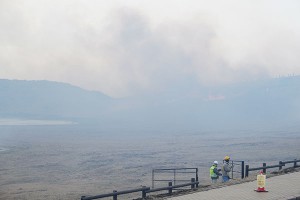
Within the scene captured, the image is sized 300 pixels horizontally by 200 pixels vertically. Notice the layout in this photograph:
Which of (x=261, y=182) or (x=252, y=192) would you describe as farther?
(x=252, y=192)

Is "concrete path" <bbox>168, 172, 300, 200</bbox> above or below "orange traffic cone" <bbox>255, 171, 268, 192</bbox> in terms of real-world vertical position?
below

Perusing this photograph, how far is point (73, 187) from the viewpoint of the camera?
32.9 meters

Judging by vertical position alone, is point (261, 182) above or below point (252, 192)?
above

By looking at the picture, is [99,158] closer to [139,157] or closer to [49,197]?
[139,157]

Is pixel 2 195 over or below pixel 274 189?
below

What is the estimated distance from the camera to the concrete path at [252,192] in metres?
14.0

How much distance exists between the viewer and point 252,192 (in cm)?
1492

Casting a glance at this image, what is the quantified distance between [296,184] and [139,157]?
1600 inches

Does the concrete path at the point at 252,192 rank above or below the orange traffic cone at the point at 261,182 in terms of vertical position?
below

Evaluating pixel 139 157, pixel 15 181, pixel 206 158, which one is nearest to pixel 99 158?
pixel 139 157

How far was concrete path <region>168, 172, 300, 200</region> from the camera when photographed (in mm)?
14039

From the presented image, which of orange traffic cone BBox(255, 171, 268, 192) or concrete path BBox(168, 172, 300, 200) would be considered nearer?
concrete path BBox(168, 172, 300, 200)

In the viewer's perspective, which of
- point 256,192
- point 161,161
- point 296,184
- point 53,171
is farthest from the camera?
point 161,161

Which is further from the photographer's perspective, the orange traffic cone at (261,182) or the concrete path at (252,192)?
the orange traffic cone at (261,182)
